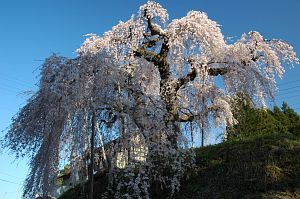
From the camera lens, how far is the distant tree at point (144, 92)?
8.91 m

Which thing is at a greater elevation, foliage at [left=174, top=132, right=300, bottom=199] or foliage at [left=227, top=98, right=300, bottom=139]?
foliage at [left=227, top=98, right=300, bottom=139]

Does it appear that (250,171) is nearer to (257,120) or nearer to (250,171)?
(250,171)

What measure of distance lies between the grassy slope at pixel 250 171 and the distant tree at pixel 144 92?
28.1 inches

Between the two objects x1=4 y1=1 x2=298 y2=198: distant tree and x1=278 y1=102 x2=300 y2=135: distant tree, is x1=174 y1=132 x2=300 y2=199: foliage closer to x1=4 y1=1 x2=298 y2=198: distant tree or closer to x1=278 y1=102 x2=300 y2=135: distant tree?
x1=4 y1=1 x2=298 y2=198: distant tree

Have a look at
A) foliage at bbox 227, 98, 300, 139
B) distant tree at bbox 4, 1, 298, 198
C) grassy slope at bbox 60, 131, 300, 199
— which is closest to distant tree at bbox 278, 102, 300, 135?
foliage at bbox 227, 98, 300, 139

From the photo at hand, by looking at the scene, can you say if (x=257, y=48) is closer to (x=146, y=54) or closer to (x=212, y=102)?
(x=212, y=102)

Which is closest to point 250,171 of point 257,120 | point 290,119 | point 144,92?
point 144,92

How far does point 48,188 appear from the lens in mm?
8492

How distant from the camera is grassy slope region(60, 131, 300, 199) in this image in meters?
10.2

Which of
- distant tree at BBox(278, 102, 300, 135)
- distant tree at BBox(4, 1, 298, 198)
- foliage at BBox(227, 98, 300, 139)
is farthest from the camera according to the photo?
distant tree at BBox(278, 102, 300, 135)

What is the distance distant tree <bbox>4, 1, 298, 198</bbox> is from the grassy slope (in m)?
0.71

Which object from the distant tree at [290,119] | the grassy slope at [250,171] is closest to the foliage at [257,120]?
the distant tree at [290,119]

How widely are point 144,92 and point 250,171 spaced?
377 cm

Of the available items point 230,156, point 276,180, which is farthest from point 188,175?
point 276,180
